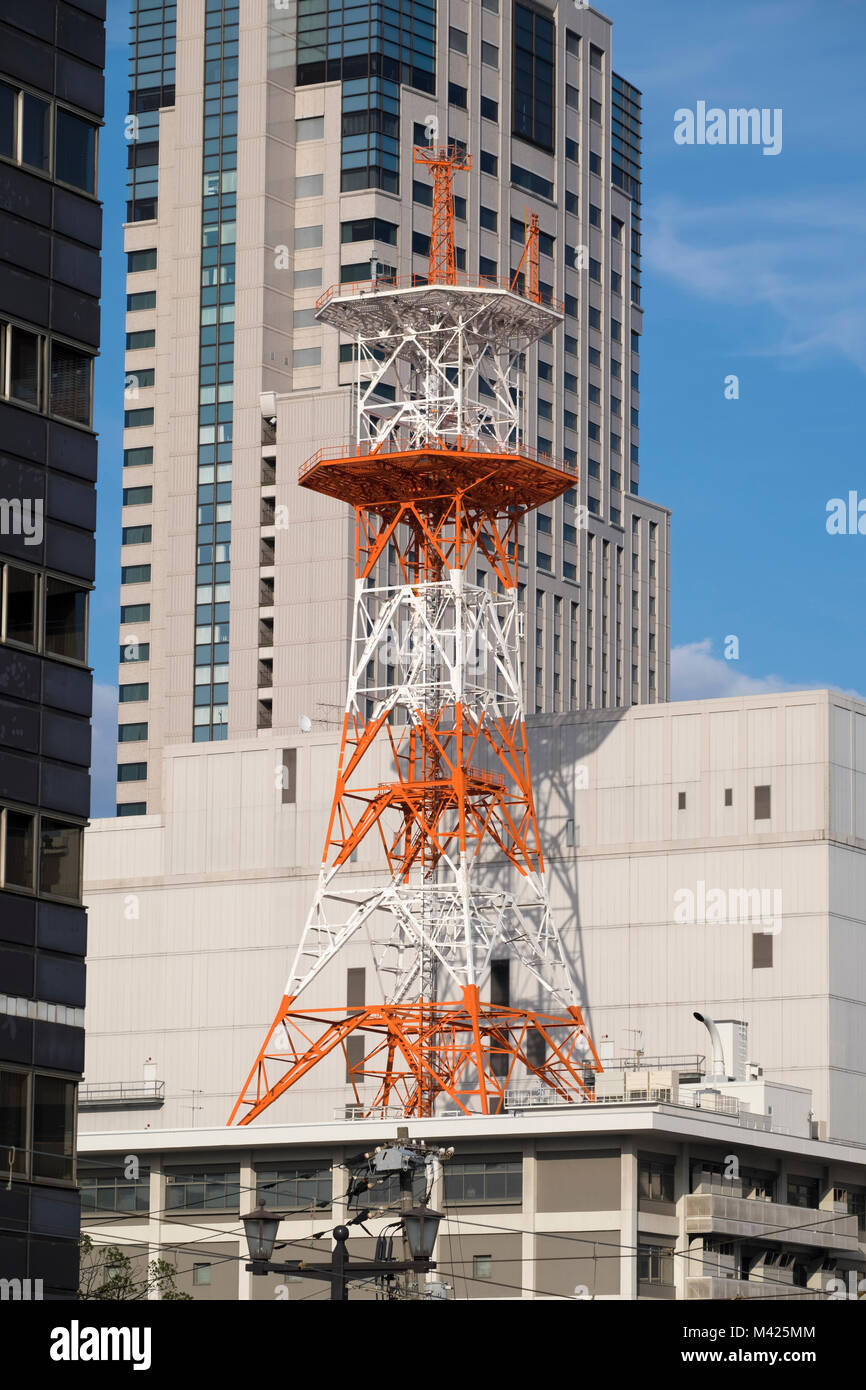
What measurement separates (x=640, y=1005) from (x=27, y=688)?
184ft

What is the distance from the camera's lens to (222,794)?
4998 inches

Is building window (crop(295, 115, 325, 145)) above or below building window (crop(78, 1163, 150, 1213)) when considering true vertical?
above

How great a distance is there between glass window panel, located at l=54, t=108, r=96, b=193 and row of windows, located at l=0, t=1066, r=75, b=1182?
21.6 metres

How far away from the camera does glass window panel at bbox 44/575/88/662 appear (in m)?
62.7

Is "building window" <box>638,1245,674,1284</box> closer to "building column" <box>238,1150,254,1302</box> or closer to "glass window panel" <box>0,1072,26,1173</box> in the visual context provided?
"building column" <box>238,1150,254,1302</box>

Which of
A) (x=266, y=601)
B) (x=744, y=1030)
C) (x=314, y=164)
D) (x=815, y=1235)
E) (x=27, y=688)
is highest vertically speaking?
(x=314, y=164)

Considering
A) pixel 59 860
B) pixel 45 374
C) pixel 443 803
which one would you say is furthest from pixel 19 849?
pixel 443 803

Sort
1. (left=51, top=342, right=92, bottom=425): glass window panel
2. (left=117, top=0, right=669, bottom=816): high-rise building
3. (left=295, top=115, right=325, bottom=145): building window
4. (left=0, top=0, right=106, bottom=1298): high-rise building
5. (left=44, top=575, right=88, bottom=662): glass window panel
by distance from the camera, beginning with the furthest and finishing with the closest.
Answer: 1. (left=295, top=115, right=325, bottom=145): building window
2. (left=117, top=0, right=669, bottom=816): high-rise building
3. (left=51, top=342, right=92, bottom=425): glass window panel
4. (left=44, top=575, right=88, bottom=662): glass window panel
5. (left=0, top=0, right=106, bottom=1298): high-rise building

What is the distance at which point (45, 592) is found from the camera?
62500mm

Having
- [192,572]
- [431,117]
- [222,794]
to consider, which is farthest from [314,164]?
[222,794]

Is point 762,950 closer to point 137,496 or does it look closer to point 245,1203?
point 245,1203

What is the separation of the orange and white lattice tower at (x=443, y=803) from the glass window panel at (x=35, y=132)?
4660cm

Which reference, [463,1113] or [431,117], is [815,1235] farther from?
[431,117]

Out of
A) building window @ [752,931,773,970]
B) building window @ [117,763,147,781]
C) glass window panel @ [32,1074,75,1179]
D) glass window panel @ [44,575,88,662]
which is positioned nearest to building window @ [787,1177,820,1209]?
building window @ [752,931,773,970]
